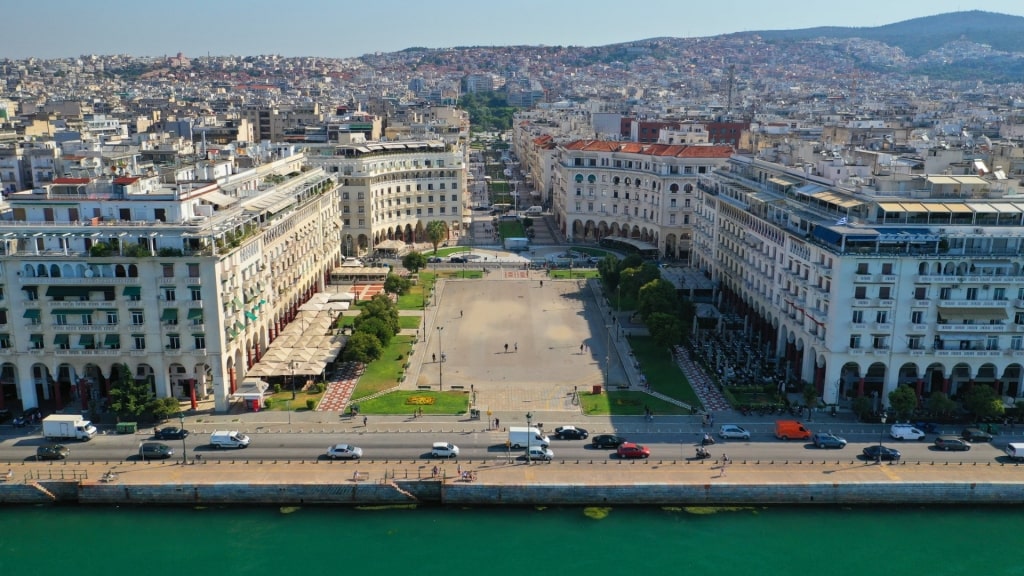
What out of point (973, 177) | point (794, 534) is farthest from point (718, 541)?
point (973, 177)

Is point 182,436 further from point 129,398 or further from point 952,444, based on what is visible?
point 952,444

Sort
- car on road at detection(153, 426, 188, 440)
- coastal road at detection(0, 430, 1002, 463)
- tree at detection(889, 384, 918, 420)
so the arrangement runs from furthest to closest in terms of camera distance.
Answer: tree at detection(889, 384, 918, 420)
car on road at detection(153, 426, 188, 440)
coastal road at detection(0, 430, 1002, 463)

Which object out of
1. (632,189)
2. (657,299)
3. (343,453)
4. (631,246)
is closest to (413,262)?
(631,246)

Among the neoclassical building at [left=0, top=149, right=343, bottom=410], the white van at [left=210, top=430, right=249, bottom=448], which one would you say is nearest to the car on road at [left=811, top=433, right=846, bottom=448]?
the white van at [left=210, top=430, right=249, bottom=448]

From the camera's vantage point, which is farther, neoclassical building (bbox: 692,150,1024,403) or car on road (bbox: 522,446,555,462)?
neoclassical building (bbox: 692,150,1024,403)

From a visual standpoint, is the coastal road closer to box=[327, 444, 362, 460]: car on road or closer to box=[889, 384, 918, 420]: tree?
box=[327, 444, 362, 460]: car on road

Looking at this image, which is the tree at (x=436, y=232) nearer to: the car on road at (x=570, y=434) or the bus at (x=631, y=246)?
the bus at (x=631, y=246)

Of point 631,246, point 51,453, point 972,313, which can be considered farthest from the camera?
point 631,246
